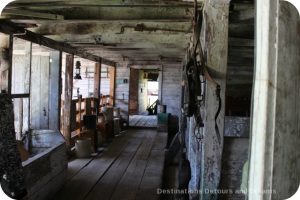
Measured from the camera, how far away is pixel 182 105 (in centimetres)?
512

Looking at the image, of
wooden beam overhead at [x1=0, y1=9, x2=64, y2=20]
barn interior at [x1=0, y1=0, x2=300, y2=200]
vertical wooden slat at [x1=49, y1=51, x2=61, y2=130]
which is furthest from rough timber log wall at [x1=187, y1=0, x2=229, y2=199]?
vertical wooden slat at [x1=49, y1=51, x2=61, y2=130]

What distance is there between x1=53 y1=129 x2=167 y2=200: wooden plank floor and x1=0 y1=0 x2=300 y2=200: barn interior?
0.02m

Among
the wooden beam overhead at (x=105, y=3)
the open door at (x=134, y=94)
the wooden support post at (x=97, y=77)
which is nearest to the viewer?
the wooden beam overhead at (x=105, y=3)

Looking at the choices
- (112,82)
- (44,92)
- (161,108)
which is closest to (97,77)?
(112,82)

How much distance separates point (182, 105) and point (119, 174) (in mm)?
1576

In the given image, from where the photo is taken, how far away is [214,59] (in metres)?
2.58

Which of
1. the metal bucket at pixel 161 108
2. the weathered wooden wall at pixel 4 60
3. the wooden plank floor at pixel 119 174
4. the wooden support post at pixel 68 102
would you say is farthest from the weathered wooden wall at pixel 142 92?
the weathered wooden wall at pixel 4 60

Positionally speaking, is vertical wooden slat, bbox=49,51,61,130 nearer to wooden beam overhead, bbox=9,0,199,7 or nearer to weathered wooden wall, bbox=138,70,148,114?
wooden beam overhead, bbox=9,0,199,7

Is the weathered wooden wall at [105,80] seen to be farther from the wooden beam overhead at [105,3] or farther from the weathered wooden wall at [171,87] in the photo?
the wooden beam overhead at [105,3]

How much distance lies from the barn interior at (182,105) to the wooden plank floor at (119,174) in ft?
0.06

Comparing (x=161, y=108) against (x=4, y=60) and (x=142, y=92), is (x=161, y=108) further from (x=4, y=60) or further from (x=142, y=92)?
(x=4, y=60)

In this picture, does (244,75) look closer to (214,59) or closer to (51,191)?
(214,59)

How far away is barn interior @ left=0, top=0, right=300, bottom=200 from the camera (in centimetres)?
87

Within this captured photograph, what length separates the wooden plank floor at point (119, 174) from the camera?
168 inches
